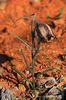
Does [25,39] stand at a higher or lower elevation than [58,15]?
lower

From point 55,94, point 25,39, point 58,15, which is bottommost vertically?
point 55,94

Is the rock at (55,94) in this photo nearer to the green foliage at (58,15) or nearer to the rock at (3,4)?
the green foliage at (58,15)

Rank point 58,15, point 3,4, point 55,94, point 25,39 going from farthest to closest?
point 3,4, point 58,15, point 25,39, point 55,94

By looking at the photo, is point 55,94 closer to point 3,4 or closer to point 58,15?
point 58,15

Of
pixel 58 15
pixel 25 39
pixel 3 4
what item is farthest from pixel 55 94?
pixel 3 4

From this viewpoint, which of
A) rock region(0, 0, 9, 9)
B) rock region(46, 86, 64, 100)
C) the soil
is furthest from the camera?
rock region(0, 0, 9, 9)

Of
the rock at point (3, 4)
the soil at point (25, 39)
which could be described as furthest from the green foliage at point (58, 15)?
the rock at point (3, 4)

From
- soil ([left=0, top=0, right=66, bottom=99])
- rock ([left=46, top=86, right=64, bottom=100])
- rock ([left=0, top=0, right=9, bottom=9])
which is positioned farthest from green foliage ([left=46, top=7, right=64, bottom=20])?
rock ([left=46, top=86, right=64, bottom=100])

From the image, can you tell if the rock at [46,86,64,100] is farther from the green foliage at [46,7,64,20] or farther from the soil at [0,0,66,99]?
the green foliage at [46,7,64,20]

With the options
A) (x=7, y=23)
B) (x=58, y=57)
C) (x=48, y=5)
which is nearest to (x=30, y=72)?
(x=58, y=57)
